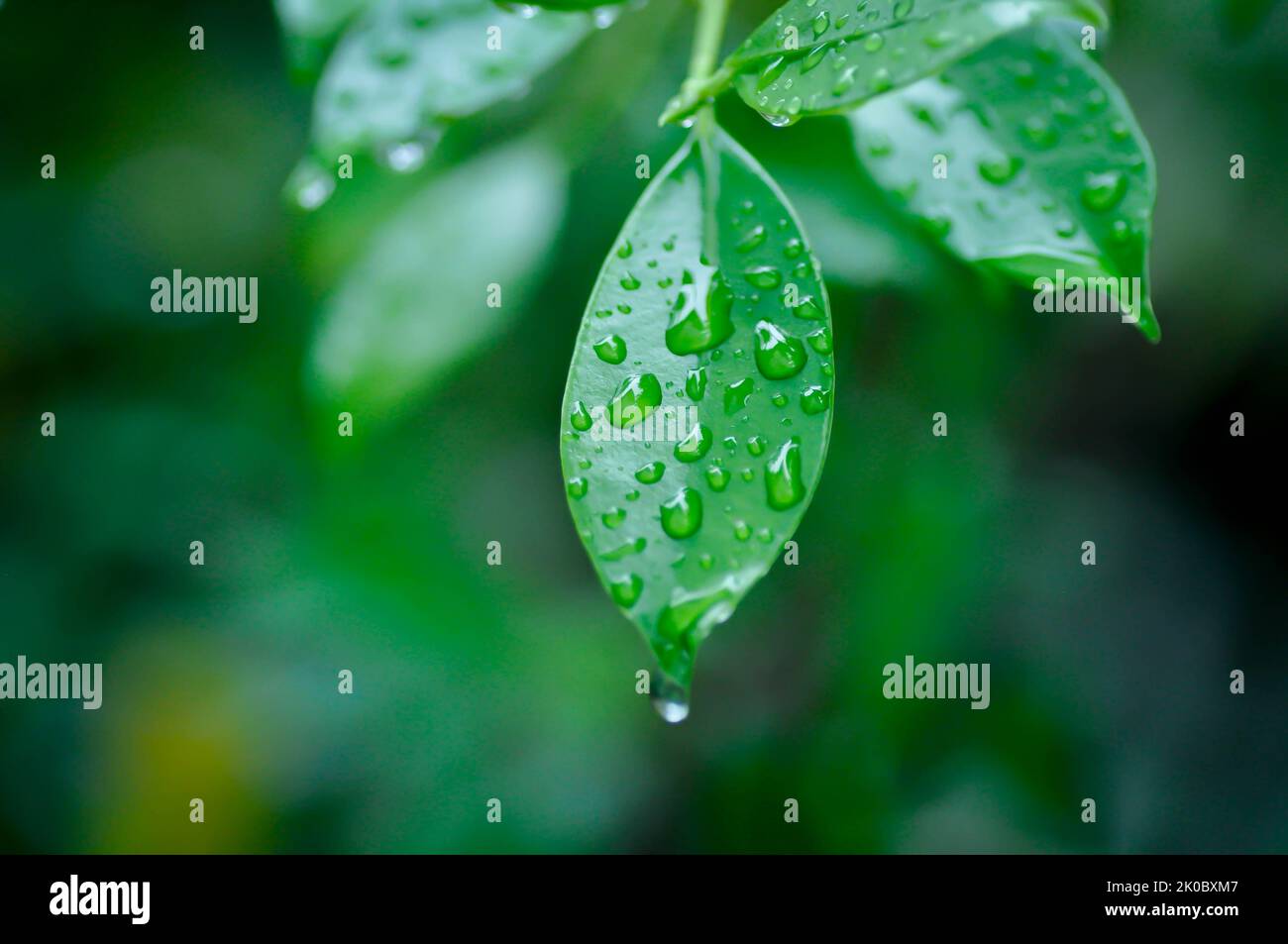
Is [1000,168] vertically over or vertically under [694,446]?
over

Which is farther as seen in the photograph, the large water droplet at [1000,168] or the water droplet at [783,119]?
the large water droplet at [1000,168]

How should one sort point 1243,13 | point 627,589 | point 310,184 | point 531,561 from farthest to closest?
1. point 531,561
2. point 1243,13
3. point 310,184
4. point 627,589

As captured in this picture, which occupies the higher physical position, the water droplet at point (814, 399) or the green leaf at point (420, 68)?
the green leaf at point (420, 68)

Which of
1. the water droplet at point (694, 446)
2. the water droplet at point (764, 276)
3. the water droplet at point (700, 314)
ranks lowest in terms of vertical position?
the water droplet at point (694, 446)

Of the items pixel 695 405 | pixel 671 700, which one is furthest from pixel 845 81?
pixel 671 700

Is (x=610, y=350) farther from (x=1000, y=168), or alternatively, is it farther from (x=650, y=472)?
(x=1000, y=168)

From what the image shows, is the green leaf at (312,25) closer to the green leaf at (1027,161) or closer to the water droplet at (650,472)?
the green leaf at (1027,161)

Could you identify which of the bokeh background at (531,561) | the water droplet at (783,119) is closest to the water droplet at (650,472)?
the water droplet at (783,119)

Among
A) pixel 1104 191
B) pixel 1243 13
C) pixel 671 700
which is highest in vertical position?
pixel 1243 13
